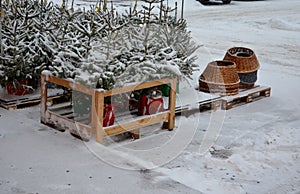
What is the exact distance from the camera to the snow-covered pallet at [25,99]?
21.6 feet

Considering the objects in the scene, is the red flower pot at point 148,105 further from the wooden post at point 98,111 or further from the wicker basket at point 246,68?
the wicker basket at point 246,68

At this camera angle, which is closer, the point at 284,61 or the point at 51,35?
the point at 51,35

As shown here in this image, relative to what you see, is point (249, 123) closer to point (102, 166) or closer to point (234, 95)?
point (234, 95)

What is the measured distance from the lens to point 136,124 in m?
5.72

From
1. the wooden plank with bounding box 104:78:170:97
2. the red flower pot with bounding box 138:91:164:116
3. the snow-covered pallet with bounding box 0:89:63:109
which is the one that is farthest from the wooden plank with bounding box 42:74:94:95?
the snow-covered pallet with bounding box 0:89:63:109

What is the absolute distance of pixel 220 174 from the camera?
16.2ft

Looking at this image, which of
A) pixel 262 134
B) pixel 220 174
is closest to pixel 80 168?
pixel 220 174

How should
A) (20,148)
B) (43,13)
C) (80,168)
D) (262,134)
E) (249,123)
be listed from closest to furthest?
(80,168) < (20,148) < (262,134) < (249,123) < (43,13)

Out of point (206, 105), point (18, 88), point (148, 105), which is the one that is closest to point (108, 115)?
Answer: point (148, 105)

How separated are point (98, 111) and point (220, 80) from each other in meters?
2.61

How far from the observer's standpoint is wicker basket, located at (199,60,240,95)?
734 centimetres

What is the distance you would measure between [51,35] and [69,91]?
849mm

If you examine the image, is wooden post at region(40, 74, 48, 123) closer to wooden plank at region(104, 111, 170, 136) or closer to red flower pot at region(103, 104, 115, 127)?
red flower pot at region(103, 104, 115, 127)

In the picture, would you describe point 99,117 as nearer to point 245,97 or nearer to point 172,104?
point 172,104
